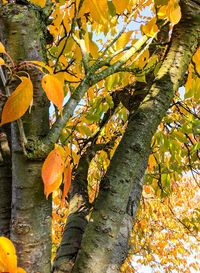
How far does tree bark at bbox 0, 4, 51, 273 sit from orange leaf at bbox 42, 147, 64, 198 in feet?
0.43

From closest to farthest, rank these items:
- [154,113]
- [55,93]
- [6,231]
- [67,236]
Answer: [55,93] < [6,231] < [154,113] < [67,236]

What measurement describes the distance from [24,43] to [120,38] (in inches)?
18.6

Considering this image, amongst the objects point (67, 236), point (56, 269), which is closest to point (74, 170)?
point (67, 236)

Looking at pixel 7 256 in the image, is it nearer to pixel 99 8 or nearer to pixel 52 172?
pixel 52 172

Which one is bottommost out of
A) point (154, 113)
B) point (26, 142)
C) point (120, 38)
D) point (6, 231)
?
point (6, 231)

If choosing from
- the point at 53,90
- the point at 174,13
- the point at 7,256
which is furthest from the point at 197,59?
the point at 7,256

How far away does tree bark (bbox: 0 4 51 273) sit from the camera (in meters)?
0.95

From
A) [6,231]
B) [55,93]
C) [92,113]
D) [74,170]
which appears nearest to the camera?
[55,93]

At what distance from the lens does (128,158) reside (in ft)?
3.98

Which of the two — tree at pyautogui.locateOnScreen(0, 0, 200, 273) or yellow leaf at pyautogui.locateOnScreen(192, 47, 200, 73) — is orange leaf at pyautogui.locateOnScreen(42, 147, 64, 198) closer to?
tree at pyautogui.locateOnScreen(0, 0, 200, 273)

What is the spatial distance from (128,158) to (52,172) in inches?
16.9

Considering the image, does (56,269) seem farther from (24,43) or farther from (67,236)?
(24,43)

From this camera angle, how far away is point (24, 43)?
1067mm

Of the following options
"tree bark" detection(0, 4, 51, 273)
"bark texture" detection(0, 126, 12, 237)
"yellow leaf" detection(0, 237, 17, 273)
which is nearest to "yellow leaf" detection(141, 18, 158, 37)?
"tree bark" detection(0, 4, 51, 273)
